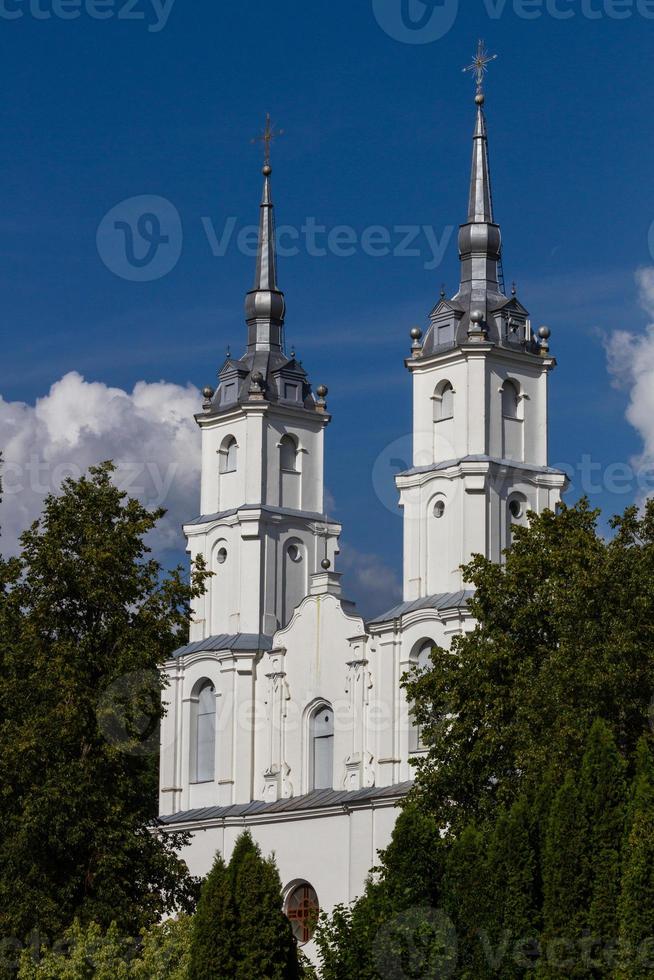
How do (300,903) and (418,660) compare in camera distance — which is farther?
(300,903)

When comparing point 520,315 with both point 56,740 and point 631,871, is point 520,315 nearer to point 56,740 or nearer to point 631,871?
point 56,740

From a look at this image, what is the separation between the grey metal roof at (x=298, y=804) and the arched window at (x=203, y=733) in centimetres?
127

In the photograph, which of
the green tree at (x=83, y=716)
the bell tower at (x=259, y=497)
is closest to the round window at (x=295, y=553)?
the bell tower at (x=259, y=497)

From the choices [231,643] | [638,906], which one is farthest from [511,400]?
[638,906]

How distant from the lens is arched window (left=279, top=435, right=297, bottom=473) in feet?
217

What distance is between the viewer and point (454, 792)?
45688 mm

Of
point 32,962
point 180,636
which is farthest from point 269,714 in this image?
point 32,962

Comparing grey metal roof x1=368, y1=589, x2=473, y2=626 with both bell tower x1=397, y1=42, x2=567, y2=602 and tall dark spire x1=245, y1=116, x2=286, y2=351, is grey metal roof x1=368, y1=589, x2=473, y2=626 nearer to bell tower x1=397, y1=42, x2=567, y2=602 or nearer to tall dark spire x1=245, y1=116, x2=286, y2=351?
bell tower x1=397, y1=42, x2=567, y2=602

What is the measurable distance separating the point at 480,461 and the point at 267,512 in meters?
8.98

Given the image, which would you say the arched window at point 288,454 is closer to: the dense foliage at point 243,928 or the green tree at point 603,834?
the green tree at point 603,834

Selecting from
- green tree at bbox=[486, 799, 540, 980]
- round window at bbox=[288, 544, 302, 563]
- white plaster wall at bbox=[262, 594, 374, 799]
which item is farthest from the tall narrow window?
green tree at bbox=[486, 799, 540, 980]

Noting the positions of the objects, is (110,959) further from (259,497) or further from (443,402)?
(259,497)

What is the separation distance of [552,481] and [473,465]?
294cm

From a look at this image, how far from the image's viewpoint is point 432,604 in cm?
5697
